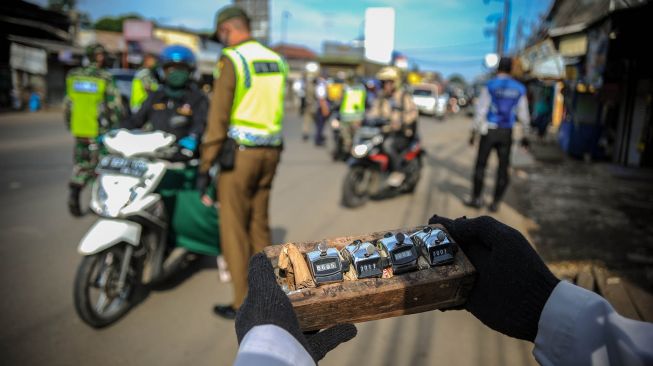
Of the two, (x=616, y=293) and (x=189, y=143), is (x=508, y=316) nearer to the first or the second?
(x=616, y=293)

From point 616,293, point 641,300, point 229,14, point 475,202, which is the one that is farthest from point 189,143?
point 475,202

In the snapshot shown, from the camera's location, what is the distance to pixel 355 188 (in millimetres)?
6086

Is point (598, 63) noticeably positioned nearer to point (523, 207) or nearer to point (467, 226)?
point (523, 207)

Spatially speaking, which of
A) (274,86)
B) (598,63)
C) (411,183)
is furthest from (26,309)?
(598,63)

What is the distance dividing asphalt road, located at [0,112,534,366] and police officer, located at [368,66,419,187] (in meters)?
0.56

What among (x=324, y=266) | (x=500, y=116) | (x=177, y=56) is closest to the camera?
(x=324, y=266)

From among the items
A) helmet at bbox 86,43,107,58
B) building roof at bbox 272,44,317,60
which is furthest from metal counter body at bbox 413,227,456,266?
building roof at bbox 272,44,317,60

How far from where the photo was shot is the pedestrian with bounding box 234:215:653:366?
3.04 feet

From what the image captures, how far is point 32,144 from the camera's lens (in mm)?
9906

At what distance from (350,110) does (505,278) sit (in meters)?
8.20

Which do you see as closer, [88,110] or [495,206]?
[88,110]

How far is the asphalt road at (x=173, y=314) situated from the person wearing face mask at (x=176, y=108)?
1218mm

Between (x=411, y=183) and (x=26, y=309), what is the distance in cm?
499

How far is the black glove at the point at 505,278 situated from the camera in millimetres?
1169
